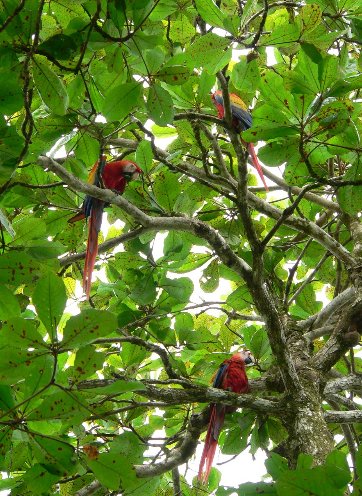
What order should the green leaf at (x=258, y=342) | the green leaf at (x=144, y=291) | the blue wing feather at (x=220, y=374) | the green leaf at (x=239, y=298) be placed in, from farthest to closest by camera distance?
the blue wing feather at (x=220, y=374)
the green leaf at (x=239, y=298)
the green leaf at (x=258, y=342)
the green leaf at (x=144, y=291)

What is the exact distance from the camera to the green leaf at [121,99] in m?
1.60

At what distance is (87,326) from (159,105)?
2.65 feet

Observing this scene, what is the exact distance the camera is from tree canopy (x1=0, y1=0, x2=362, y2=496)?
4.36 ft

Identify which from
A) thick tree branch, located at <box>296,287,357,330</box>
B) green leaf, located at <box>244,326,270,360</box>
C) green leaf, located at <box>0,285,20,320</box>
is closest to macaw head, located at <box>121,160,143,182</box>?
green leaf, located at <box>244,326,270,360</box>

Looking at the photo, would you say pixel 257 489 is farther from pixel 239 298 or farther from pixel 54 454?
pixel 239 298

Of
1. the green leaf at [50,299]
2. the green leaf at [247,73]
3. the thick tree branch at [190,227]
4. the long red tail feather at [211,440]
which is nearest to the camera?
the green leaf at [50,299]

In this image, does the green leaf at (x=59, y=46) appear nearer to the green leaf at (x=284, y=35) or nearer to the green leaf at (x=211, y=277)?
the green leaf at (x=284, y=35)

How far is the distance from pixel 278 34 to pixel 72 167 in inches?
34.6

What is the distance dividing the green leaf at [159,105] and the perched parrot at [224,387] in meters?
1.31

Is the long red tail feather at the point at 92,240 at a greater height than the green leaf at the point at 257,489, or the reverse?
the long red tail feather at the point at 92,240

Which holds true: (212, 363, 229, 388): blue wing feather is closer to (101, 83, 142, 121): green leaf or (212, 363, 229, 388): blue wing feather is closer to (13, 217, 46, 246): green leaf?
(13, 217, 46, 246): green leaf

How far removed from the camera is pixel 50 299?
125cm

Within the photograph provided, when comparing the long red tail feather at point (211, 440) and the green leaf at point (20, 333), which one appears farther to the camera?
the long red tail feather at point (211, 440)

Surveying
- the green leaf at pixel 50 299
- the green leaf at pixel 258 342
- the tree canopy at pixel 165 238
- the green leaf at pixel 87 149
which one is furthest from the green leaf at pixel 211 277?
the green leaf at pixel 50 299
